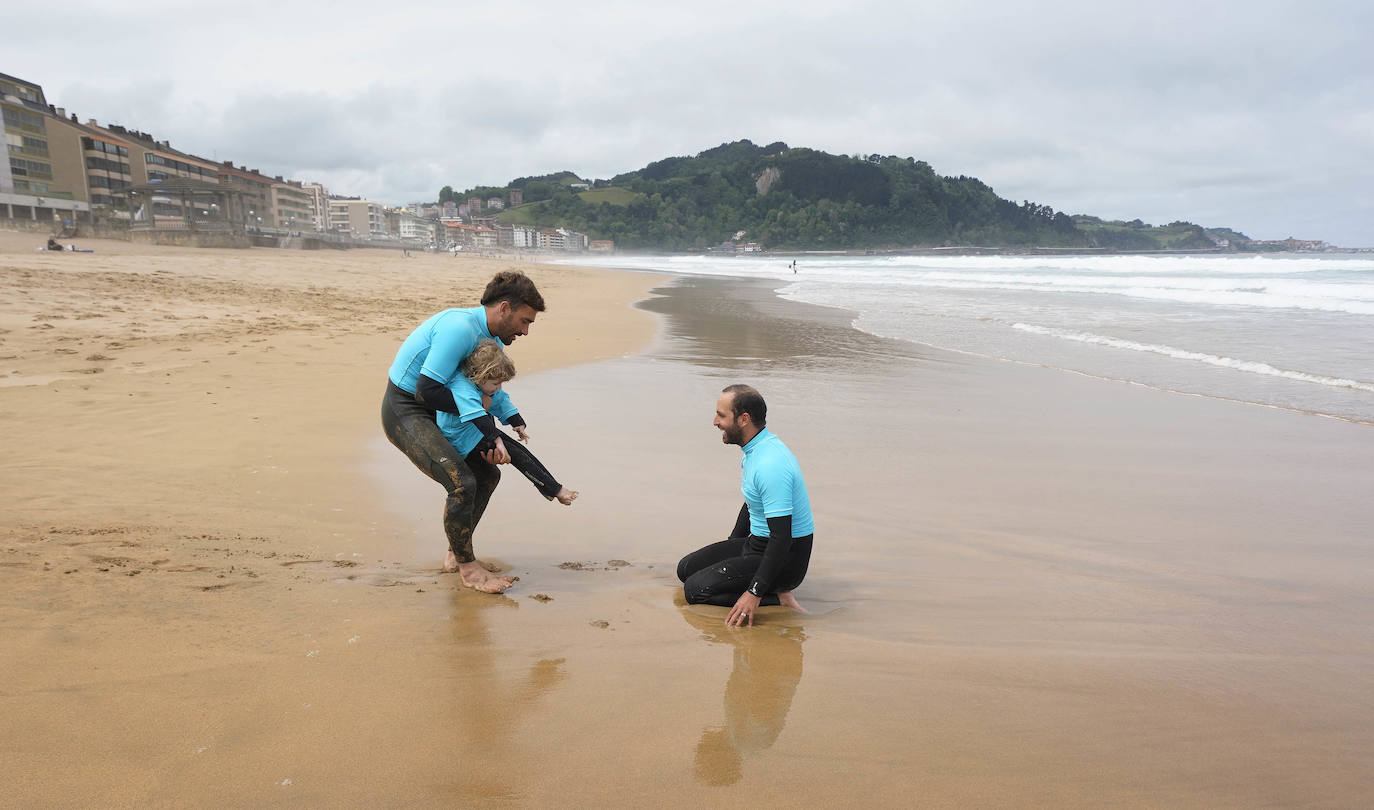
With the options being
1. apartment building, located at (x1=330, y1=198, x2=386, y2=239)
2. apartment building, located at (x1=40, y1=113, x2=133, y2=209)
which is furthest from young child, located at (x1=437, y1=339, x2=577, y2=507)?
apartment building, located at (x1=330, y1=198, x2=386, y2=239)

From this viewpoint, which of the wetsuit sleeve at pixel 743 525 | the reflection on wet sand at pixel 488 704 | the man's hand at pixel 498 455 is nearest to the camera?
the reflection on wet sand at pixel 488 704

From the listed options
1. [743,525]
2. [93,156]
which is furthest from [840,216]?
[743,525]

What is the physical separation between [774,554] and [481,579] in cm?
148

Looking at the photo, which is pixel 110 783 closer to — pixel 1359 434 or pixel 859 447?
pixel 859 447

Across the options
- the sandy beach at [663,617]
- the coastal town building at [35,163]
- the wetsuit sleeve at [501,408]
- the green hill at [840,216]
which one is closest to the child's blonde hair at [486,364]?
the wetsuit sleeve at [501,408]

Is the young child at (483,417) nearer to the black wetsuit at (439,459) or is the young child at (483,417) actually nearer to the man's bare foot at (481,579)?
the black wetsuit at (439,459)

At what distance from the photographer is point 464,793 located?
221 cm

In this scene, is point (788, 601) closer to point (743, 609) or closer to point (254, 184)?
point (743, 609)

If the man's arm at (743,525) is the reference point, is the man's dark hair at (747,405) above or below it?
above

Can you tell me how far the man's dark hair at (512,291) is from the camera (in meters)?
3.70

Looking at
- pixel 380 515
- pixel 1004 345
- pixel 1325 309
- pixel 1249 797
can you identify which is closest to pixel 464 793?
pixel 1249 797

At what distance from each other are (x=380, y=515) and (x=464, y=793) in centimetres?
294

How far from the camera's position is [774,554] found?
3410 millimetres

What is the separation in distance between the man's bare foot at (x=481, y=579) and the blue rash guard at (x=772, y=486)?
128 centimetres
